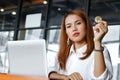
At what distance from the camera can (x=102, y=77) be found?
138 centimetres

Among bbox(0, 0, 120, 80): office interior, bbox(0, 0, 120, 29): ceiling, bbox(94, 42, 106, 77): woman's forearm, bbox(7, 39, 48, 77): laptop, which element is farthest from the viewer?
bbox(0, 0, 120, 29): ceiling

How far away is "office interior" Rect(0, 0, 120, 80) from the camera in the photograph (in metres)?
4.37

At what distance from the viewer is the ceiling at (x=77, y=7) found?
14.8ft

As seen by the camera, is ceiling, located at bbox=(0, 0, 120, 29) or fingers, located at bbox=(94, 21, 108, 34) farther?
ceiling, located at bbox=(0, 0, 120, 29)

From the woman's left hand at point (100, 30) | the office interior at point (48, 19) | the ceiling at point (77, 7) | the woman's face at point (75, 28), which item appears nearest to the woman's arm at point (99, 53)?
the woman's left hand at point (100, 30)

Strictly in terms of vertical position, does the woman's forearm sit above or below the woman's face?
below

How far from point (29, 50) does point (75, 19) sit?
36 cm

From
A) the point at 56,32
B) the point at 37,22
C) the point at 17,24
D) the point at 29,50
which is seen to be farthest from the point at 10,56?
the point at 17,24

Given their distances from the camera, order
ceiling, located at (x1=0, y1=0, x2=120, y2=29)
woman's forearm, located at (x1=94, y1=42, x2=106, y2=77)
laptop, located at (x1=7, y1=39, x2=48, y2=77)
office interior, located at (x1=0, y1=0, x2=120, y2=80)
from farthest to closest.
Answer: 1. ceiling, located at (x1=0, y1=0, x2=120, y2=29)
2. office interior, located at (x1=0, y1=0, x2=120, y2=80)
3. laptop, located at (x1=7, y1=39, x2=48, y2=77)
4. woman's forearm, located at (x1=94, y1=42, x2=106, y2=77)

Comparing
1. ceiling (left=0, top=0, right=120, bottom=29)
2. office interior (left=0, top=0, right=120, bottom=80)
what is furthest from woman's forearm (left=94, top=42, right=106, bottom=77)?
ceiling (left=0, top=0, right=120, bottom=29)

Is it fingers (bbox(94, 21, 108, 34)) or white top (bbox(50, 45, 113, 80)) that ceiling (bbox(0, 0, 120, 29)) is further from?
fingers (bbox(94, 21, 108, 34))

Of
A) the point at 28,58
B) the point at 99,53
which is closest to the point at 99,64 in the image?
the point at 99,53

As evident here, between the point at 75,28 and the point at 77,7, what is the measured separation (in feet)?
11.2

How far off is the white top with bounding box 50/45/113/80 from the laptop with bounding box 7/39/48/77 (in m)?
0.13
